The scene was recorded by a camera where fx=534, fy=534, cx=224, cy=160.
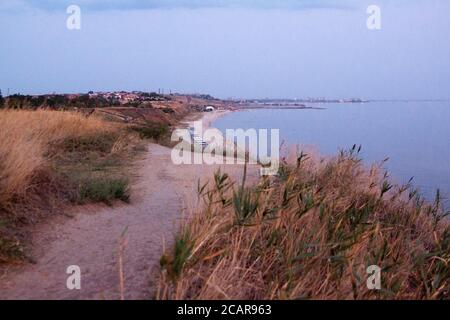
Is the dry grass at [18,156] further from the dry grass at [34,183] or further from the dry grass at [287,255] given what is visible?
the dry grass at [287,255]

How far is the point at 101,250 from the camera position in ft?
17.0

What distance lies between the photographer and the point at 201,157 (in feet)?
46.6

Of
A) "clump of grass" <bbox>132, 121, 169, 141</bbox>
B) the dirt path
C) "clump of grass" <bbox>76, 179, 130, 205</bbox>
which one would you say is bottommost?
the dirt path

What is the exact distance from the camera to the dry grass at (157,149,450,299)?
165 inches

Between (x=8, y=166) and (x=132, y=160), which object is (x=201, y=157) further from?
(x=8, y=166)

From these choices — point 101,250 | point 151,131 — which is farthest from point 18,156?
point 151,131

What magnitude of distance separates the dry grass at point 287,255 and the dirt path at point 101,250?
0.38 m

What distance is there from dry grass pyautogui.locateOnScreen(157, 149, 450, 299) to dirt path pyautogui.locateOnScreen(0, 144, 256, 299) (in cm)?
38

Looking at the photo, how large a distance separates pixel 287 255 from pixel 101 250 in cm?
179

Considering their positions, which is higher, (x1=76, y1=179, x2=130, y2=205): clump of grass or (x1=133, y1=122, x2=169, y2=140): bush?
(x1=133, y1=122, x2=169, y2=140): bush

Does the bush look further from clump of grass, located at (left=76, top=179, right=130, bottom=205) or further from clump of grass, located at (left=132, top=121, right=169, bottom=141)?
clump of grass, located at (left=76, top=179, right=130, bottom=205)

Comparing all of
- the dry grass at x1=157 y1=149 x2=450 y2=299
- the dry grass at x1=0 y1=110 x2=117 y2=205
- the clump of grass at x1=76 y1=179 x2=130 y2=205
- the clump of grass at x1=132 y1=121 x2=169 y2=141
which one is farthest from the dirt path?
the clump of grass at x1=132 y1=121 x2=169 y2=141

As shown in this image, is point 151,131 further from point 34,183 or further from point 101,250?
point 101,250

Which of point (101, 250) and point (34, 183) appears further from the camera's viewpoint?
point (34, 183)
